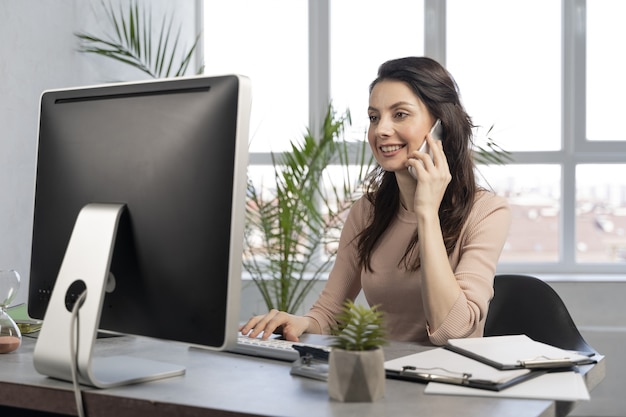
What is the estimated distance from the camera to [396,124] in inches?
98.1

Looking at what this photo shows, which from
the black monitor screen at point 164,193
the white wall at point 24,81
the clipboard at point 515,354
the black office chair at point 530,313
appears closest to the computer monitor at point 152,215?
the black monitor screen at point 164,193

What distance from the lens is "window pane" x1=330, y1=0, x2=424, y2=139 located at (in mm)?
5109

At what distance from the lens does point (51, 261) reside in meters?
1.61

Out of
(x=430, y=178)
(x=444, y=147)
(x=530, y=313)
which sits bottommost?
(x=530, y=313)

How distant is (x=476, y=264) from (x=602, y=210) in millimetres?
3048

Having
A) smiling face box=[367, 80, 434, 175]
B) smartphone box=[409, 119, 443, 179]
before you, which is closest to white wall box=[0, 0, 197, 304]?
smiling face box=[367, 80, 434, 175]

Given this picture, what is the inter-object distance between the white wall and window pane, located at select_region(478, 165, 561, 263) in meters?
2.46

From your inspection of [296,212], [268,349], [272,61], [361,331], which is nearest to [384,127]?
[268,349]

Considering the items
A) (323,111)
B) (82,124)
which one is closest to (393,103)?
(82,124)

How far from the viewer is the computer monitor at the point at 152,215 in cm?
137

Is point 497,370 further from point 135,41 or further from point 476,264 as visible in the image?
point 135,41

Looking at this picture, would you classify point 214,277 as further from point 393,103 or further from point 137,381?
point 393,103

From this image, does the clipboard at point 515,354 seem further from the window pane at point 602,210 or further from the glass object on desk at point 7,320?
the window pane at point 602,210

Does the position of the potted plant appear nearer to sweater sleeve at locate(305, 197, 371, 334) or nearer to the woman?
the woman
